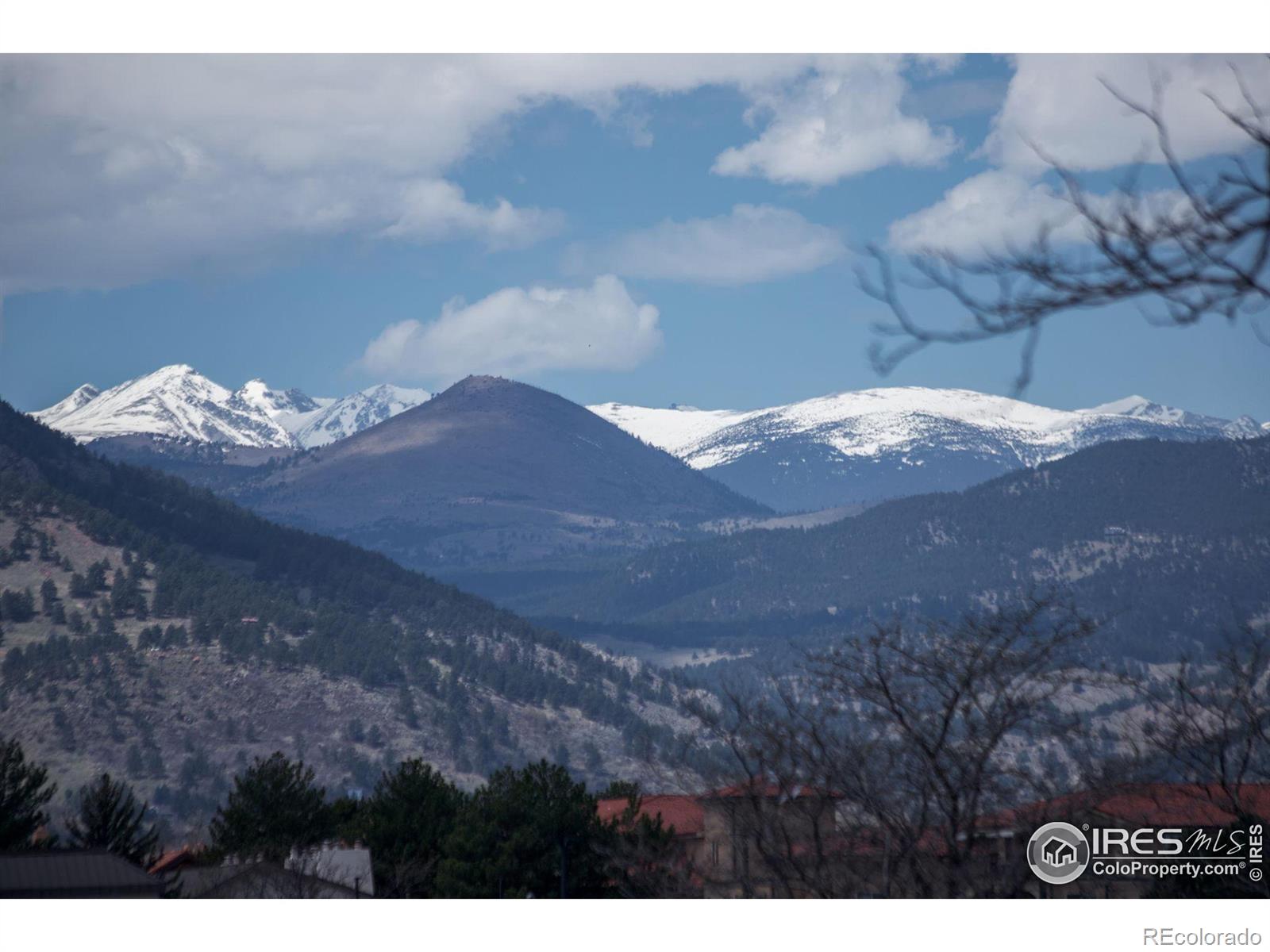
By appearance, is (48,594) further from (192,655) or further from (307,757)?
(307,757)

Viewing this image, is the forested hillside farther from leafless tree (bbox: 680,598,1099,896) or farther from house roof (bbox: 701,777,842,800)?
leafless tree (bbox: 680,598,1099,896)

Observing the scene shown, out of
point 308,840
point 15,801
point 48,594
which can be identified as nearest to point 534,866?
point 308,840

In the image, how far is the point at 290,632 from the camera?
156 m

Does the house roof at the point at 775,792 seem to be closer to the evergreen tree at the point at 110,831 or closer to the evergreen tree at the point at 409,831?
the evergreen tree at the point at 409,831

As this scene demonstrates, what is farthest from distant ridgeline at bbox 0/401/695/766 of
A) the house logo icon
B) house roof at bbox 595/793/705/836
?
the house logo icon

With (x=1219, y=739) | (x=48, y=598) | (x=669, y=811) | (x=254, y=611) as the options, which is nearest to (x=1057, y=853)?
(x=1219, y=739)

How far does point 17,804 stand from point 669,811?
58.0 feet

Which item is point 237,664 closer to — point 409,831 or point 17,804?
point 409,831

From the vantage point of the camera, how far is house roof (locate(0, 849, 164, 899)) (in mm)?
18719

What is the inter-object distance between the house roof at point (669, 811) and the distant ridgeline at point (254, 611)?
93.1 meters

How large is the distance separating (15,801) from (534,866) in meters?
13.4

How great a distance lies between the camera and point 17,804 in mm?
38000

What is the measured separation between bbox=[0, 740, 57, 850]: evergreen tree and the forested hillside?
69.8 meters

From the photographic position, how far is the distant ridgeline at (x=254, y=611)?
144750 millimetres
